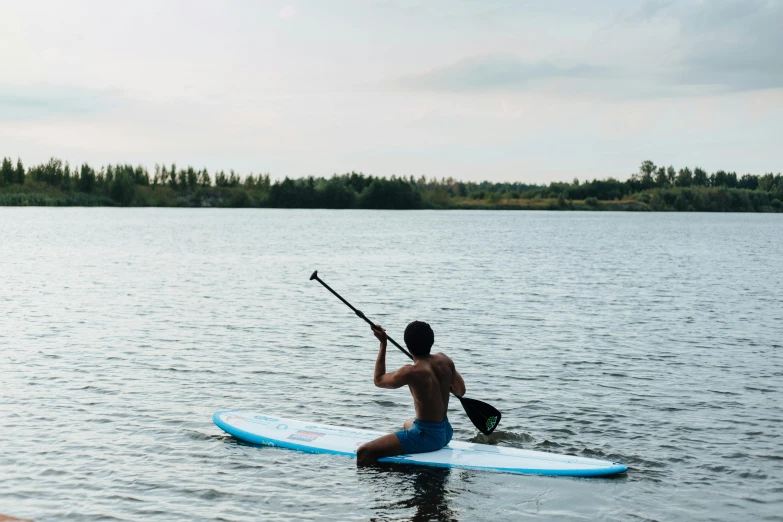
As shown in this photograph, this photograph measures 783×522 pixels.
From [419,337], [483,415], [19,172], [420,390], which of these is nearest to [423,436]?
[420,390]

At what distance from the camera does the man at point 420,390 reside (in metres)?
10.0

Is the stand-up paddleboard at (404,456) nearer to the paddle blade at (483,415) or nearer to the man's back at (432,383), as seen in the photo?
the paddle blade at (483,415)

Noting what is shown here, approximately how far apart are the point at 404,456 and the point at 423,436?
0.38m

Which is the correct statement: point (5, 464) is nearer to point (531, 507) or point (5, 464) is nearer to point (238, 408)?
point (238, 408)

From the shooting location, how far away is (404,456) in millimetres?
10727

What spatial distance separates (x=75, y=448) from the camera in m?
11.4

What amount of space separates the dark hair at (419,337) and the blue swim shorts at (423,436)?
3.81ft

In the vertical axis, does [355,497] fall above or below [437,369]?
below

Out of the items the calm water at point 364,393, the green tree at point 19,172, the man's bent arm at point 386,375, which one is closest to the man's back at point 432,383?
the man's bent arm at point 386,375

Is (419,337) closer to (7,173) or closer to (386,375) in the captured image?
(386,375)

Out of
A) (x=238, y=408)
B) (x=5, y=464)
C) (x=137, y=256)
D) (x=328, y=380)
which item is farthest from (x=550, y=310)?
(x=137, y=256)

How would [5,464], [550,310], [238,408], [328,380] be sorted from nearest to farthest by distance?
[5,464] < [238,408] < [328,380] < [550,310]

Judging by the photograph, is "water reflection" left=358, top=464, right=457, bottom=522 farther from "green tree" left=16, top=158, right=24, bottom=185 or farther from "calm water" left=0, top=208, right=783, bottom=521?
"green tree" left=16, top=158, right=24, bottom=185

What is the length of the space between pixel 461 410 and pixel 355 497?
187 inches
